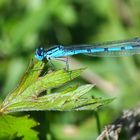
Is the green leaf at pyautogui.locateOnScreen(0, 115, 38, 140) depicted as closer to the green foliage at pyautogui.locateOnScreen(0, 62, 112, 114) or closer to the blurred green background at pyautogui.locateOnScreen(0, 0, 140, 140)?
the green foliage at pyautogui.locateOnScreen(0, 62, 112, 114)

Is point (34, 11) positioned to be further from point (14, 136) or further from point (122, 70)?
point (14, 136)

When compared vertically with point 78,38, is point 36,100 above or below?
below

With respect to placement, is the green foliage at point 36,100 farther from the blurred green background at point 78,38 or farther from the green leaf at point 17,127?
the blurred green background at point 78,38

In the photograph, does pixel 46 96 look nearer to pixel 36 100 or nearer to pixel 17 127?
pixel 36 100

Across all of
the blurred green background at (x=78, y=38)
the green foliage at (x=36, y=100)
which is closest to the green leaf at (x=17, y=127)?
the green foliage at (x=36, y=100)

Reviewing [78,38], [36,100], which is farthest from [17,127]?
[78,38]

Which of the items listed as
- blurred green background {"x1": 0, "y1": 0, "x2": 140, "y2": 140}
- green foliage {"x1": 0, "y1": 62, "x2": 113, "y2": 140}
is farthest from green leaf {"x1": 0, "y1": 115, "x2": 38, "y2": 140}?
blurred green background {"x1": 0, "y1": 0, "x2": 140, "y2": 140}

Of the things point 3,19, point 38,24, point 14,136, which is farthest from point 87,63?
point 14,136
